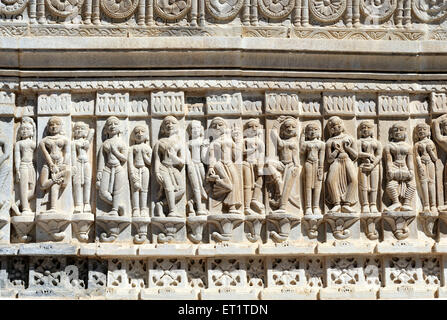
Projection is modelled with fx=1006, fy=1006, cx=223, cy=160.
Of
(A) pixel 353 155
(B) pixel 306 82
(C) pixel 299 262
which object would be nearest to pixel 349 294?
(C) pixel 299 262

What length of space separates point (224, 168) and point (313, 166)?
3.54 ft

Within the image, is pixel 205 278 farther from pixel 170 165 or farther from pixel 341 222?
pixel 341 222

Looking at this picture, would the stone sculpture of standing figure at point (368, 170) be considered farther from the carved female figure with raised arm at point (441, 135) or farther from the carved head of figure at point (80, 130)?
the carved head of figure at point (80, 130)

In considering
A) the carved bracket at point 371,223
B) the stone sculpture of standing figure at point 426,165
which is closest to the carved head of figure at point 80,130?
the carved bracket at point 371,223

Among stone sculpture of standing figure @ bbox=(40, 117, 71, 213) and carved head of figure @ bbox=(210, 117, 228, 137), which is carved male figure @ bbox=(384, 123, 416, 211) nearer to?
carved head of figure @ bbox=(210, 117, 228, 137)

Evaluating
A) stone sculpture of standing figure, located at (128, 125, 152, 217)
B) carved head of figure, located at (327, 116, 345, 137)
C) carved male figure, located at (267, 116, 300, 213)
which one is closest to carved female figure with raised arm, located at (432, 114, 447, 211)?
carved head of figure, located at (327, 116, 345, 137)

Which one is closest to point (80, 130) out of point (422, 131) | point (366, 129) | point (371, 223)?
point (366, 129)

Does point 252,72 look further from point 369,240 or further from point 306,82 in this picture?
point 369,240

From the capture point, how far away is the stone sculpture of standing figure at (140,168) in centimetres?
1194

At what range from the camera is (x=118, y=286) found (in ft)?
38.7

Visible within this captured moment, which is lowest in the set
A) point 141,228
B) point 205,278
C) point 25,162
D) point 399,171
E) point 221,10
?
point 205,278

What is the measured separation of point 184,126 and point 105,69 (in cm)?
118

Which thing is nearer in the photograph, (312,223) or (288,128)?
(312,223)

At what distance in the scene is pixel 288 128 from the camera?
39.8 ft
